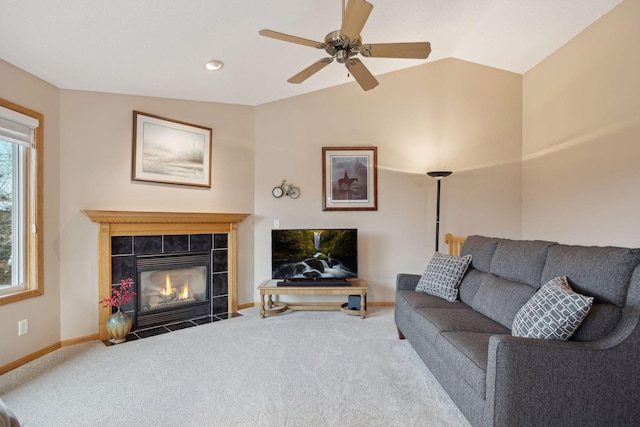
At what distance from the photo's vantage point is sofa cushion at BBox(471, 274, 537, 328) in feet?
7.00

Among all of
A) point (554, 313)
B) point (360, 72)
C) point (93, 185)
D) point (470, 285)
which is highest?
point (360, 72)

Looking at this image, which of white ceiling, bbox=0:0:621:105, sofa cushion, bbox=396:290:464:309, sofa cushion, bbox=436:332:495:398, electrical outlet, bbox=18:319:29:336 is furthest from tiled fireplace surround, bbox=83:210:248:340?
sofa cushion, bbox=436:332:495:398

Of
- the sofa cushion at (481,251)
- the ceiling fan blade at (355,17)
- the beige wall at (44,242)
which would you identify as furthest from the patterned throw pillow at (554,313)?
the beige wall at (44,242)

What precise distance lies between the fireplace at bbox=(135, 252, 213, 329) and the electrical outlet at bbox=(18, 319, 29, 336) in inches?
35.8

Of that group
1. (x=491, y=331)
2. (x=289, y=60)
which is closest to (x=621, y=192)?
(x=491, y=331)

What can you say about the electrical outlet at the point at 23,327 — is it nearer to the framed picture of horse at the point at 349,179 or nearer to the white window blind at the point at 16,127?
the white window blind at the point at 16,127

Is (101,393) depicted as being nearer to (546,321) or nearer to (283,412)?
(283,412)

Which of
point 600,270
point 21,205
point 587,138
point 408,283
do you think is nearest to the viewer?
point 600,270

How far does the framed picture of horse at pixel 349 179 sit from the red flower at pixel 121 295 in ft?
7.88

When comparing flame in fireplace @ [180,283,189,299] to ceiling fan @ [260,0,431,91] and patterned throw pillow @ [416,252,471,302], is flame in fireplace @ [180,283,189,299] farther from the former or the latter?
ceiling fan @ [260,0,431,91]

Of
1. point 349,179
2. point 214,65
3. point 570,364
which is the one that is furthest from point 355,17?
point 349,179

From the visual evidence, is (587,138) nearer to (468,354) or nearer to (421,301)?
(421,301)

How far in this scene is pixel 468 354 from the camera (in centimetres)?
172

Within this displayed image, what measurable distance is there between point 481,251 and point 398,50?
188cm
